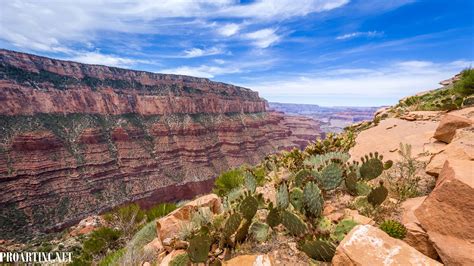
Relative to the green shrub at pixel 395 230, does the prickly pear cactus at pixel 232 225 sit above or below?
below

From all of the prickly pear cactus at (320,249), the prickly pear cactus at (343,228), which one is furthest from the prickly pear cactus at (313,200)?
the prickly pear cactus at (320,249)

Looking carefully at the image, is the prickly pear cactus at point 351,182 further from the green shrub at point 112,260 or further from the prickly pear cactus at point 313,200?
the green shrub at point 112,260

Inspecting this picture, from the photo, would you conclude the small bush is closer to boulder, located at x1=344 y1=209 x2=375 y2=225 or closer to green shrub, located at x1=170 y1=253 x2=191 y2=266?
boulder, located at x1=344 y1=209 x2=375 y2=225

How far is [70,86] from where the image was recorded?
9275cm

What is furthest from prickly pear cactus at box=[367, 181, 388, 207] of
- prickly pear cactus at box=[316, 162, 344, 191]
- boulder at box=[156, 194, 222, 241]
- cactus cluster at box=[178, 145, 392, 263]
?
boulder at box=[156, 194, 222, 241]

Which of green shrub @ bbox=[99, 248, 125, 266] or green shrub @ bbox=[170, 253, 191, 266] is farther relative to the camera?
green shrub @ bbox=[99, 248, 125, 266]

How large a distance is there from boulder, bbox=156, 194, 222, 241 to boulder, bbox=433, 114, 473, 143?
7.10m

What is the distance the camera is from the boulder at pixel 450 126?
24.1 feet

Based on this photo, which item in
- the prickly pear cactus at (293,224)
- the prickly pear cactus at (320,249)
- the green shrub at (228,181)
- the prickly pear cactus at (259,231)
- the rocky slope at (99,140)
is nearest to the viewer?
the prickly pear cactus at (320,249)

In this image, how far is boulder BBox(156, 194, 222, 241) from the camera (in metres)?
7.31

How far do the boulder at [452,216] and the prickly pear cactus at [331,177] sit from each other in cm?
257

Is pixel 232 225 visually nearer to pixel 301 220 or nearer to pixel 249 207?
pixel 249 207

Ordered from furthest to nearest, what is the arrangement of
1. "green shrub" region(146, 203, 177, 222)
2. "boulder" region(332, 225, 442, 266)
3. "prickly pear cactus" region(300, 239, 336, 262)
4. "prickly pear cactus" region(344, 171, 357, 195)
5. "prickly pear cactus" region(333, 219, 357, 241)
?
1. "green shrub" region(146, 203, 177, 222)
2. "prickly pear cactus" region(344, 171, 357, 195)
3. "prickly pear cactus" region(333, 219, 357, 241)
4. "prickly pear cactus" region(300, 239, 336, 262)
5. "boulder" region(332, 225, 442, 266)

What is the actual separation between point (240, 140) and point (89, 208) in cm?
7423
